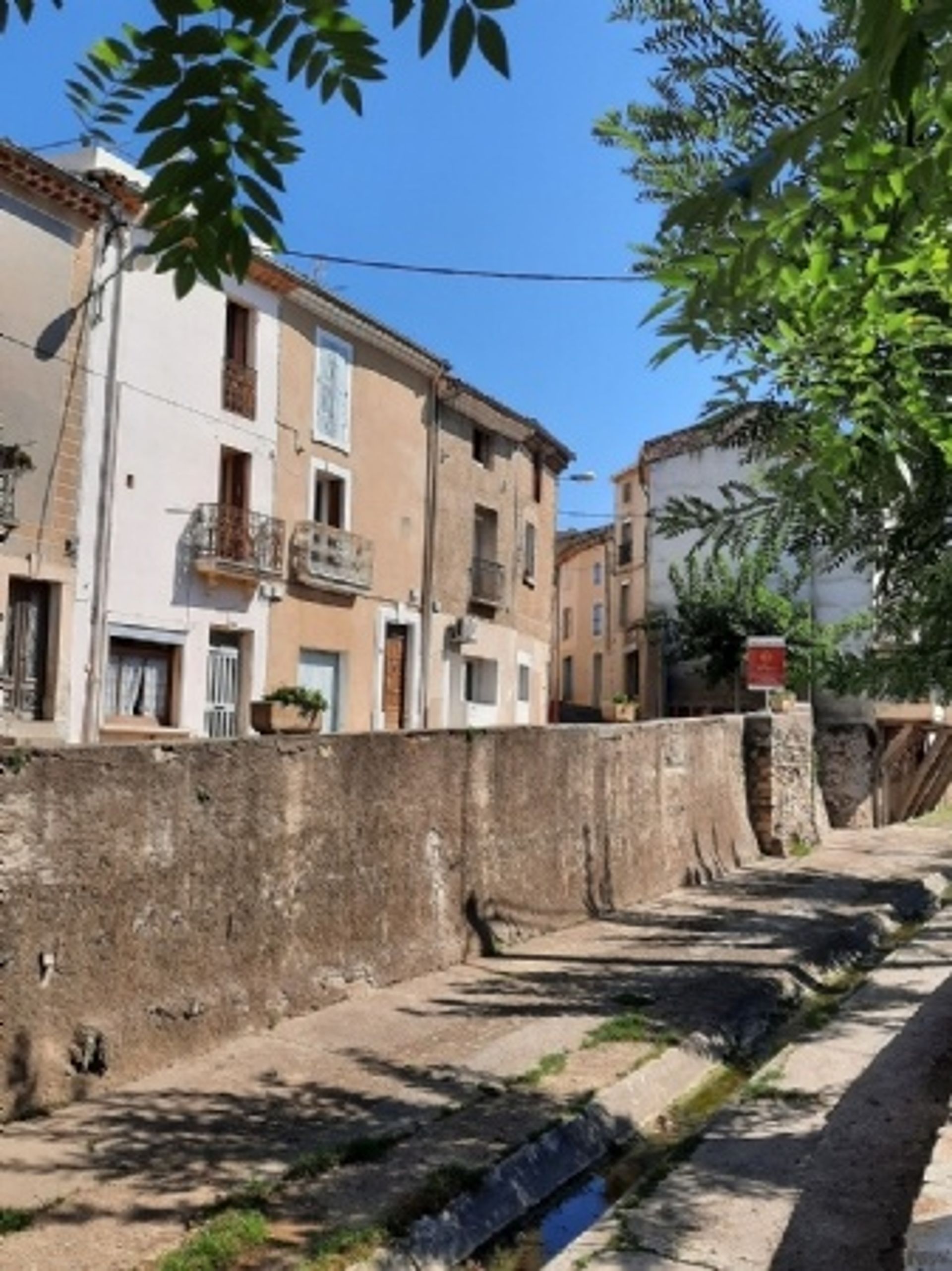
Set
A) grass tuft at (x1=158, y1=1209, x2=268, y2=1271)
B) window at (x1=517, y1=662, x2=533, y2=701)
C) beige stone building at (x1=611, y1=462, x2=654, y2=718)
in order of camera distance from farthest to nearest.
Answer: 1. beige stone building at (x1=611, y1=462, x2=654, y2=718)
2. window at (x1=517, y1=662, x2=533, y2=701)
3. grass tuft at (x1=158, y1=1209, x2=268, y2=1271)

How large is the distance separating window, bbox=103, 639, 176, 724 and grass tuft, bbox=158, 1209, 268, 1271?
13.9m

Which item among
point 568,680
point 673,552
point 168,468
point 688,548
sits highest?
point 673,552

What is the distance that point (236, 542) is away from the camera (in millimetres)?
19453

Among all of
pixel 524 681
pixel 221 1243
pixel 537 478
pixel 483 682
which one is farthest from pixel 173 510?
pixel 221 1243

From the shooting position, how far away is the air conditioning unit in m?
25.3

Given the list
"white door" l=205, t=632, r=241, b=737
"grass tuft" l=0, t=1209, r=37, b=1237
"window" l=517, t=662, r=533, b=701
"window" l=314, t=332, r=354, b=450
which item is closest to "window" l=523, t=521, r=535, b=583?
"window" l=517, t=662, r=533, b=701

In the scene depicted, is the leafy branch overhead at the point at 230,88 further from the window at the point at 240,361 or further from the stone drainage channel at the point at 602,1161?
the window at the point at 240,361

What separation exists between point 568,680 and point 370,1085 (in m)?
37.2

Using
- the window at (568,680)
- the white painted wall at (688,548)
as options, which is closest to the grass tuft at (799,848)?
the white painted wall at (688,548)

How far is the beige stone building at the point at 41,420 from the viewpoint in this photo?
15.7 metres

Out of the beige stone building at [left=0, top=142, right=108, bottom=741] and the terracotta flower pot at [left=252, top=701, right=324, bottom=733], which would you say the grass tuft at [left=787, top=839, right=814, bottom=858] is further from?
the beige stone building at [left=0, top=142, right=108, bottom=741]

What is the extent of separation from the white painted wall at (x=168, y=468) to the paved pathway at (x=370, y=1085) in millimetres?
9402

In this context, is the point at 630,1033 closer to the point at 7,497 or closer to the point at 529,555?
the point at 7,497

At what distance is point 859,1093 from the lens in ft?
20.2
